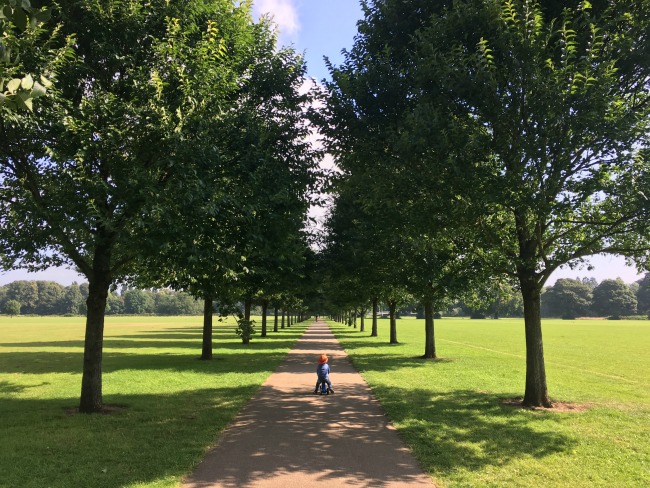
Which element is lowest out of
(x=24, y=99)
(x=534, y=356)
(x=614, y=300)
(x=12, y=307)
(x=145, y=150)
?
(x=12, y=307)

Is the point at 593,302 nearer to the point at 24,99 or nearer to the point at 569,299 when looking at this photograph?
the point at 569,299

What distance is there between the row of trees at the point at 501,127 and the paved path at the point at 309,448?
438cm

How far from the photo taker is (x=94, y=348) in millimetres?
10195

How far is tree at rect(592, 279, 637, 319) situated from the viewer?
495 feet

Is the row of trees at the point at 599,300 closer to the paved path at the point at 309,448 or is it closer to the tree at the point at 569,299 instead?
the tree at the point at 569,299

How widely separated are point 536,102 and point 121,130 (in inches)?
287

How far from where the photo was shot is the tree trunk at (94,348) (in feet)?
32.9

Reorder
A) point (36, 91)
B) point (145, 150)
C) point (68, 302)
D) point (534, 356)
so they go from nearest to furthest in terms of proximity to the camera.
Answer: point (36, 91) → point (145, 150) → point (534, 356) → point (68, 302)

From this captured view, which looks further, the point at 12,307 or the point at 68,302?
the point at 68,302

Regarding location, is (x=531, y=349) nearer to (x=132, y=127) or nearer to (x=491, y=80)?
(x=491, y=80)

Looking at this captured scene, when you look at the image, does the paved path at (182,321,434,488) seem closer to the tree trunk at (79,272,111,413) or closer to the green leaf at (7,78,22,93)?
the tree trunk at (79,272,111,413)

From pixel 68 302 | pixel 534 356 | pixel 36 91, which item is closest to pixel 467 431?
pixel 534 356

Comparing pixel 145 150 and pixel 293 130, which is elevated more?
pixel 293 130

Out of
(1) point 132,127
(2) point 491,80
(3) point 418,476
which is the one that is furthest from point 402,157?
(3) point 418,476
